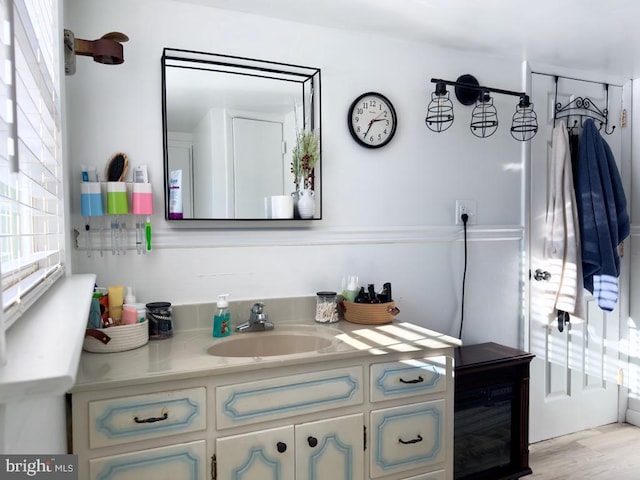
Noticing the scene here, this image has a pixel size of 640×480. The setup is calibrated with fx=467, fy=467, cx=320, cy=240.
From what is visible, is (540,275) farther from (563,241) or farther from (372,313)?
(372,313)

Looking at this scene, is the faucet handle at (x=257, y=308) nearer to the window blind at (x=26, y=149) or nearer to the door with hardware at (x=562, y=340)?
the window blind at (x=26, y=149)

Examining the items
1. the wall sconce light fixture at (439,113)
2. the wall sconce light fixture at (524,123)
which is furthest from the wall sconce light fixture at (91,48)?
the wall sconce light fixture at (524,123)

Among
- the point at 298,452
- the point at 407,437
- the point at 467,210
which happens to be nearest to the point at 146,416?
the point at 298,452

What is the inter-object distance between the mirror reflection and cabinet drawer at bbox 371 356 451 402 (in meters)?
0.75

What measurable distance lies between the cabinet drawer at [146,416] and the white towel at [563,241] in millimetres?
2015

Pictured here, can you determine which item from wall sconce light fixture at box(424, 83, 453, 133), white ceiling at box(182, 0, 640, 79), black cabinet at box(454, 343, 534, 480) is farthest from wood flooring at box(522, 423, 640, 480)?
white ceiling at box(182, 0, 640, 79)

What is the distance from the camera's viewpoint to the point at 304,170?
2043 mm

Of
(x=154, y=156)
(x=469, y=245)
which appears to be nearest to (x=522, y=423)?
(x=469, y=245)

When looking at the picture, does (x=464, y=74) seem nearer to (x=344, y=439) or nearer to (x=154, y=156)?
(x=154, y=156)

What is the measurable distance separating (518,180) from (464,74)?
67 centimetres

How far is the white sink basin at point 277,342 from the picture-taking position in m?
1.78

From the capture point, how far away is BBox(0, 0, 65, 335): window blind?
552mm

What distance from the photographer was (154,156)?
186 centimetres

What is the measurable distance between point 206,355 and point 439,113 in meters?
1.60
